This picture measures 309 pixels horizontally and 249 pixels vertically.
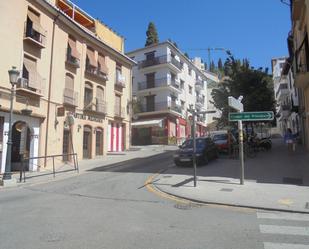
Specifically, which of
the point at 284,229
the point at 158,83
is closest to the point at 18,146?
the point at 284,229

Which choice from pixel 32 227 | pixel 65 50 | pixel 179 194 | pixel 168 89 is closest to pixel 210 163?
pixel 179 194

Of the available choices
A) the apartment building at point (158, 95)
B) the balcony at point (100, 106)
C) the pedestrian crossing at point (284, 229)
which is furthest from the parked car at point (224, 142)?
the apartment building at point (158, 95)

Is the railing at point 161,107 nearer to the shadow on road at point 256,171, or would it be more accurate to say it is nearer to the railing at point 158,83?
the railing at point 158,83

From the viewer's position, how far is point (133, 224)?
24.0ft

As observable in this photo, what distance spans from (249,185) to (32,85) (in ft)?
43.4

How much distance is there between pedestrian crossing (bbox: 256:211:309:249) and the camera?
587cm

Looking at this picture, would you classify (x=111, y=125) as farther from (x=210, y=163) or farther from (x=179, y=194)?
(x=179, y=194)

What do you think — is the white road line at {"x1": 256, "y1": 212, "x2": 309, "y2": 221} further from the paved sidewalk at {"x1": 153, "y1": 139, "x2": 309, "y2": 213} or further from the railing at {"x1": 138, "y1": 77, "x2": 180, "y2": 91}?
the railing at {"x1": 138, "y1": 77, "x2": 180, "y2": 91}

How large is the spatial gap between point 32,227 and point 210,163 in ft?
45.6

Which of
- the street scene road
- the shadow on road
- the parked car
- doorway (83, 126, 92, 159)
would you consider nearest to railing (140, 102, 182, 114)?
the parked car

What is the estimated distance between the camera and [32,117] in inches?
746

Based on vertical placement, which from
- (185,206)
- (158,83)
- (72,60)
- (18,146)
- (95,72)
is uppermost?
(158,83)

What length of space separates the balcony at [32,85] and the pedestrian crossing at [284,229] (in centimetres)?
1423

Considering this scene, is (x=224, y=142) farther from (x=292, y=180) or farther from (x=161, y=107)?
(x=161, y=107)
